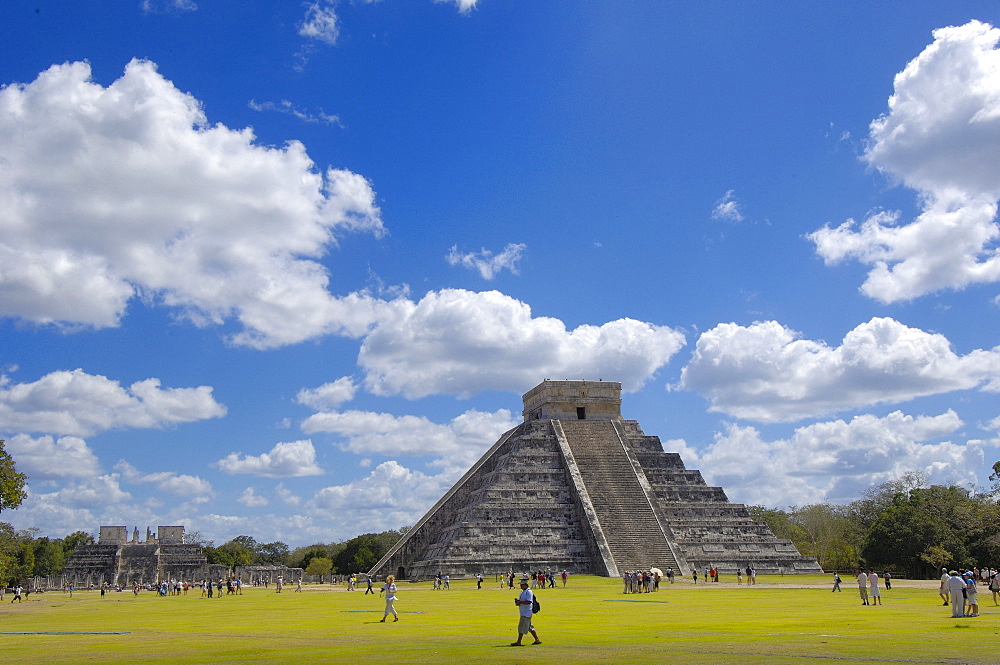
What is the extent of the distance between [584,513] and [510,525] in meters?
3.61

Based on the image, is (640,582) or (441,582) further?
(441,582)

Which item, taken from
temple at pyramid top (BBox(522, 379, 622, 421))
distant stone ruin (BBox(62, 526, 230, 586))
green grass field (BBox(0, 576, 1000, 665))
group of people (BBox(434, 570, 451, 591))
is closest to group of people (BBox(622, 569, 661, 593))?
green grass field (BBox(0, 576, 1000, 665))

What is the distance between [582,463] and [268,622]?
2759 cm

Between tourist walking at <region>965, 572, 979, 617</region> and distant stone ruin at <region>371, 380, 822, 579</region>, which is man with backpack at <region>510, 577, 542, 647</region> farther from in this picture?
distant stone ruin at <region>371, 380, 822, 579</region>

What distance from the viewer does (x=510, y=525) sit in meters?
39.9

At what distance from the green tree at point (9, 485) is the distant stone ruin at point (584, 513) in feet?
55.2

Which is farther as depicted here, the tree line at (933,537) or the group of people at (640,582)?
the tree line at (933,537)

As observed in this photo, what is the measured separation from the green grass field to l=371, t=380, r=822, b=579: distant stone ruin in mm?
12426

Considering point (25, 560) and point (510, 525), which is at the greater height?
point (510, 525)

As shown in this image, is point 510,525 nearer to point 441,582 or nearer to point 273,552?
point 441,582

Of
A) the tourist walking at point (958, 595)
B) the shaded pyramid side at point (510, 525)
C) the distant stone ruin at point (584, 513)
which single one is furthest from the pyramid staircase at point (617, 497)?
the tourist walking at point (958, 595)

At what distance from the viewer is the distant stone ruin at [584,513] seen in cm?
3856

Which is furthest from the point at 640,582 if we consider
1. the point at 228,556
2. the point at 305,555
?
the point at 228,556

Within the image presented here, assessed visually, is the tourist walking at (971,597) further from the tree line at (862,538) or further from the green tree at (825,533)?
the green tree at (825,533)
